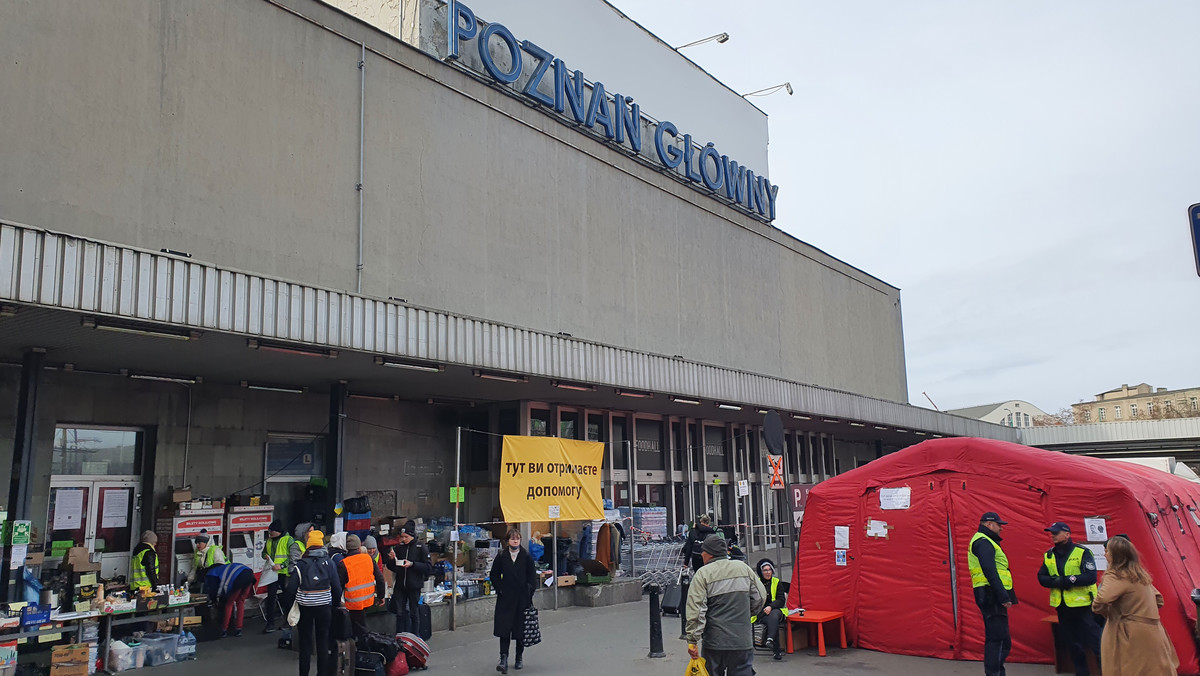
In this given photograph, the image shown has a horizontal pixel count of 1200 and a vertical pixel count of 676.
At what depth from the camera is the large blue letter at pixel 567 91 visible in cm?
2058

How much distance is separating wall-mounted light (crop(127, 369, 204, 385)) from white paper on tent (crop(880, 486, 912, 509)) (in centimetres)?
1119

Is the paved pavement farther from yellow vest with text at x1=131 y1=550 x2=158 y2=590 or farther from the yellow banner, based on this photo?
the yellow banner

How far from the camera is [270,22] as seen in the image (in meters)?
13.3

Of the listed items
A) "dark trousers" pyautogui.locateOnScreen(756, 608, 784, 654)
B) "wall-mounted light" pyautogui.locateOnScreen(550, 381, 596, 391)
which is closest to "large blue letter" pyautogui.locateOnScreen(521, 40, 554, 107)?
"wall-mounted light" pyautogui.locateOnScreen(550, 381, 596, 391)

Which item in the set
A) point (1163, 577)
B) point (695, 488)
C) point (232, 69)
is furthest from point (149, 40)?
point (695, 488)

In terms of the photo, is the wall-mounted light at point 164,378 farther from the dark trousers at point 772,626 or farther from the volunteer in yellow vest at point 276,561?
the dark trousers at point 772,626

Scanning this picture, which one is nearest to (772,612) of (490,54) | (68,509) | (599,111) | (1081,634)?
(1081,634)

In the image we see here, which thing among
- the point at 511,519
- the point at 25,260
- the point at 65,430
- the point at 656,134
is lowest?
the point at 511,519

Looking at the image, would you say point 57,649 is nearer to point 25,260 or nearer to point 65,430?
point 65,430

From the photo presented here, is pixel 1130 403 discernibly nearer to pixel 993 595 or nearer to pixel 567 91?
pixel 567 91

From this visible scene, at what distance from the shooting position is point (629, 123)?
2305cm

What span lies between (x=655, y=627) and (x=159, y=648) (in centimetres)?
672

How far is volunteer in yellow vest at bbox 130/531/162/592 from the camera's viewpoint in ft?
41.5

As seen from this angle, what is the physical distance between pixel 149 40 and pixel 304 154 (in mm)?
2628
